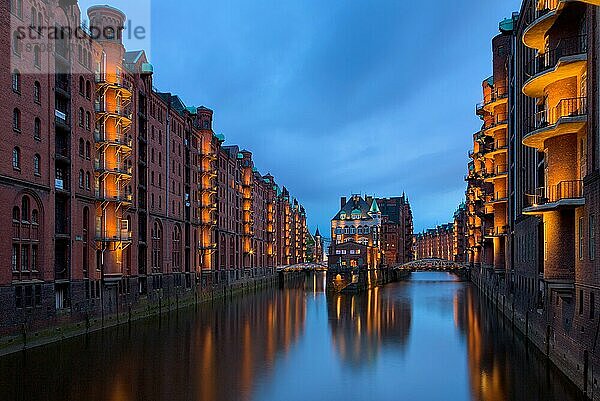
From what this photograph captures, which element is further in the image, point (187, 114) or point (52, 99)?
point (187, 114)

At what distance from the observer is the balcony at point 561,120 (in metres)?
26.0

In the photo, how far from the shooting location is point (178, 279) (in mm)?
69125

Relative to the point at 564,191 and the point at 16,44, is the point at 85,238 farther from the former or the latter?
the point at 564,191

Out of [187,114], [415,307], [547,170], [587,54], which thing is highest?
[187,114]

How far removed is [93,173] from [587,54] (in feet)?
118

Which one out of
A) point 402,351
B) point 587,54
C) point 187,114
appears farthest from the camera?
point 187,114

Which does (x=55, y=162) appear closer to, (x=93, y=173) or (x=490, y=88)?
(x=93, y=173)

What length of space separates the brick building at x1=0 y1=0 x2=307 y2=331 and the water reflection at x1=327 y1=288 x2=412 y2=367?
18260 mm

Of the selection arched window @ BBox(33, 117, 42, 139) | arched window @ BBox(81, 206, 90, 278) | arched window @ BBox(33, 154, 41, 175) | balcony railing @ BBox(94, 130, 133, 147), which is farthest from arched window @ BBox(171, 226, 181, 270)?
arched window @ BBox(33, 117, 42, 139)

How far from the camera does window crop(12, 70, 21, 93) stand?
35.6m

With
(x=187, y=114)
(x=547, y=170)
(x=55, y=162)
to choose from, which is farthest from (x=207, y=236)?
(x=547, y=170)

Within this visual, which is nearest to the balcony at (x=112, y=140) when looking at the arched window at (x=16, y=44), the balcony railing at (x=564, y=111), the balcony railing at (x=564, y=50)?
the arched window at (x=16, y=44)

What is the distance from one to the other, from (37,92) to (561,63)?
99.3 feet

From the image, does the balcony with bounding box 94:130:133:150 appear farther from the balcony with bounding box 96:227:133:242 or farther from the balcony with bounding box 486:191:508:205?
the balcony with bounding box 486:191:508:205
